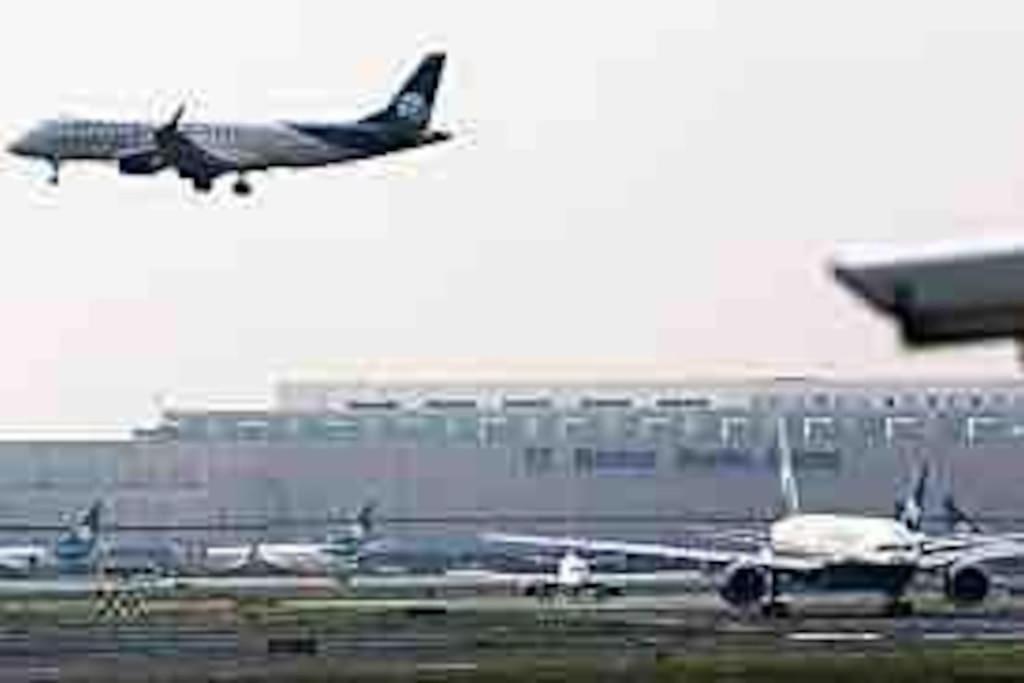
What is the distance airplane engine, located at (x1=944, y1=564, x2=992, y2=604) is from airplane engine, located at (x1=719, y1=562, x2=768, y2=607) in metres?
6.94

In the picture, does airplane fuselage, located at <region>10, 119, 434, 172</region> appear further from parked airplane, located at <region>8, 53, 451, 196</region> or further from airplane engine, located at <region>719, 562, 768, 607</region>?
airplane engine, located at <region>719, 562, 768, 607</region>

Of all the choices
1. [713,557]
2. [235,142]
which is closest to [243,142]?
[235,142]

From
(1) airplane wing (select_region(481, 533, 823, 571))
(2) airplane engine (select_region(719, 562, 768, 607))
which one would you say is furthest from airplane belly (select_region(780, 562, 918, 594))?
(2) airplane engine (select_region(719, 562, 768, 607))

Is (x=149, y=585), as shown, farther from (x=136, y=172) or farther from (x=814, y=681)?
(x=814, y=681)

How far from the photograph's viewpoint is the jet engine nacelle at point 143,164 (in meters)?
137

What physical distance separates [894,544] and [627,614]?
49.7 ft

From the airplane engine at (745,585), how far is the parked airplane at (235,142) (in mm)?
19699

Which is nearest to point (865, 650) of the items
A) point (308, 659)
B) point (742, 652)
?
point (742, 652)

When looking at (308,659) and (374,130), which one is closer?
(308,659)

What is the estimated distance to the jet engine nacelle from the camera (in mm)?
137000

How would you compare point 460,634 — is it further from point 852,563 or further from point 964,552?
point 964,552

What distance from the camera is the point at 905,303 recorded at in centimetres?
923

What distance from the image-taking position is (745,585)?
400 feet

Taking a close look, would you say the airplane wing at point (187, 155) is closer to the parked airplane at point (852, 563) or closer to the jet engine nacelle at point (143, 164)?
the jet engine nacelle at point (143, 164)
